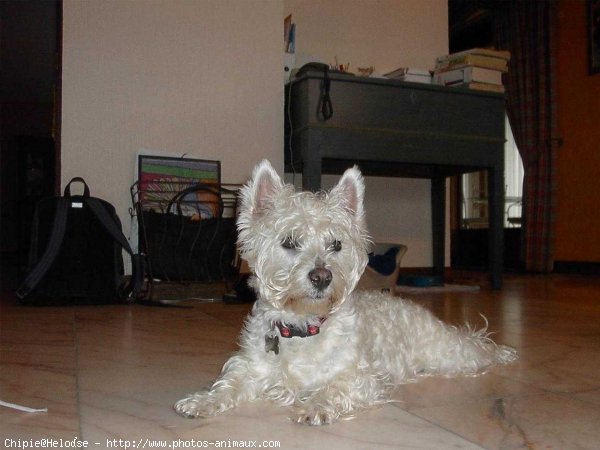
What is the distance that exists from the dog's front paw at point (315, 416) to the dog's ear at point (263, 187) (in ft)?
2.07

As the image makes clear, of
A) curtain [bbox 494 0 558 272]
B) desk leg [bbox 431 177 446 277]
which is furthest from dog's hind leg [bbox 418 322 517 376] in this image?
curtain [bbox 494 0 558 272]

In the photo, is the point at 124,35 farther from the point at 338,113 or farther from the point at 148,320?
the point at 148,320

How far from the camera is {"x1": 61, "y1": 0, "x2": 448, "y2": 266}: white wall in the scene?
387cm

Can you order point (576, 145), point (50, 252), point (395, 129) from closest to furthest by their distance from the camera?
point (50, 252), point (395, 129), point (576, 145)

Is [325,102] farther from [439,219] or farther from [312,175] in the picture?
[439,219]

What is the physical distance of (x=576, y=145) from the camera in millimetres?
6953

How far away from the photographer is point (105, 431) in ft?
4.25

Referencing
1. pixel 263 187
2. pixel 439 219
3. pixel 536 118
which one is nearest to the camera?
pixel 263 187

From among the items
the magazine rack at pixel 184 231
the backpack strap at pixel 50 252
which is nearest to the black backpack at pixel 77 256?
the backpack strap at pixel 50 252

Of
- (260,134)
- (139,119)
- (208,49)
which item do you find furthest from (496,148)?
(139,119)

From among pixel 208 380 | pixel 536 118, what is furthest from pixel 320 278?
pixel 536 118

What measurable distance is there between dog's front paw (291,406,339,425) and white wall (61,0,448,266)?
2898mm

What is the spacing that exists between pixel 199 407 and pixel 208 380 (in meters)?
Answer: 0.42

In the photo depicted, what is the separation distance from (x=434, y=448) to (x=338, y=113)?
112 inches
